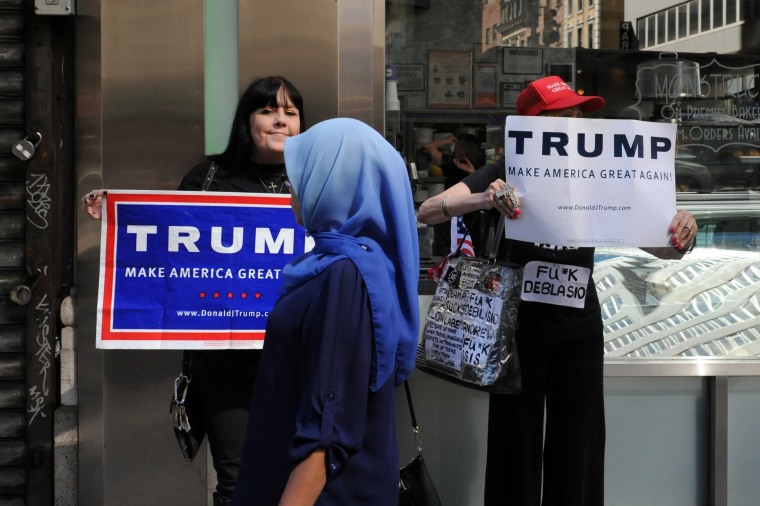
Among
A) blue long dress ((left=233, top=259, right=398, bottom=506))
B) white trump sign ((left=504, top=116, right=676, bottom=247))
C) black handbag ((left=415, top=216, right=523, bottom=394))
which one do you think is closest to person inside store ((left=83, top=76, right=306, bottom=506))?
black handbag ((left=415, top=216, right=523, bottom=394))

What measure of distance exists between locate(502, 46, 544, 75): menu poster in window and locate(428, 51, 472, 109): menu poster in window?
191 millimetres

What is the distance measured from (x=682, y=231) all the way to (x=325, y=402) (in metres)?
1.87

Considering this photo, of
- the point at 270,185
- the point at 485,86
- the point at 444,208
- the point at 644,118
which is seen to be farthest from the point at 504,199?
the point at 644,118

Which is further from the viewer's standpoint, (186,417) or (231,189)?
(231,189)

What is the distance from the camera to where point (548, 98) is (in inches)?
137

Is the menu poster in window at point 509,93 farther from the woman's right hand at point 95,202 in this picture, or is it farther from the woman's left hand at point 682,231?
the woman's right hand at point 95,202

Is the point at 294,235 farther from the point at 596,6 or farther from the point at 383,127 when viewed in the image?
the point at 596,6

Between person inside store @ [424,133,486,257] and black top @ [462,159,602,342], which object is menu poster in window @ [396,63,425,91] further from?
black top @ [462,159,602,342]

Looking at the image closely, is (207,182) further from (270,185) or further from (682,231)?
(682,231)

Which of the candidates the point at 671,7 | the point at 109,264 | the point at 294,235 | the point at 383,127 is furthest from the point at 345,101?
A: the point at 671,7

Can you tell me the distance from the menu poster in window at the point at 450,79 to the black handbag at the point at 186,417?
1851 millimetres

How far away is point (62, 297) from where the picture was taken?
427 centimetres

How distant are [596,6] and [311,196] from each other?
10.1 ft

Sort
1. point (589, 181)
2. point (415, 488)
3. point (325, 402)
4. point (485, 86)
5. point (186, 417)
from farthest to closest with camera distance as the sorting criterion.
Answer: point (485, 86)
point (589, 181)
point (186, 417)
point (415, 488)
point (325, 402)
